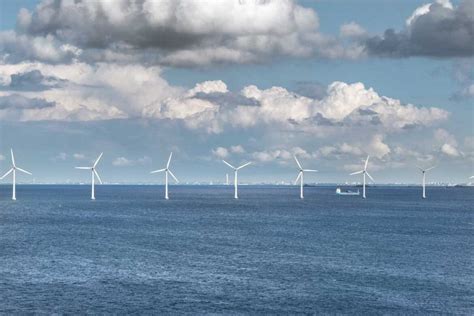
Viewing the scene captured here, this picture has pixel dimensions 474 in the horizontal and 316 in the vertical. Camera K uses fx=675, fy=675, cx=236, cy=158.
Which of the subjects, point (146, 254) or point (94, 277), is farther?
point (146, 254)

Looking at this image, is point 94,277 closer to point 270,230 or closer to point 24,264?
point 24,264

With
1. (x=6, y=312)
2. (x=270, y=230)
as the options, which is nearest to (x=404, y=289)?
(x=6, y=312)

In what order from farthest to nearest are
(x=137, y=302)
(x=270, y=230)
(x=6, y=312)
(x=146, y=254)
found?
1. (x=270, y=230)
2. (x=146, y=254)
3. (x=137, y=302)
4. (x=6, y=312)

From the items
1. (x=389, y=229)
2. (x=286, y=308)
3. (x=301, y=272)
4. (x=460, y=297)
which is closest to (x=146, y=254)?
(x=301, y=272)

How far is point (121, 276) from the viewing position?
10606 cm

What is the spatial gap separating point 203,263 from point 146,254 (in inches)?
697

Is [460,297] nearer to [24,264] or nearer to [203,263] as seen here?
[203,263]

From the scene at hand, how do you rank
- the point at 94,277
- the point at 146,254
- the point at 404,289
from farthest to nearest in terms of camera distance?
the point at 146,254 → the point at 94,277 → the point at 404,289

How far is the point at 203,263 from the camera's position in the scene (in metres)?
120

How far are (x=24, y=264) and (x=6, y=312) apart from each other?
125 ft

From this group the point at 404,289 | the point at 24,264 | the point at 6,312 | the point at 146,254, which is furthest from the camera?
the point at 146,254

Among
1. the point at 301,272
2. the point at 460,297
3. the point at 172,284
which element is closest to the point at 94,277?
the point at 172,284

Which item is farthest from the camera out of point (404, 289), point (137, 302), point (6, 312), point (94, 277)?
point (94, 277)

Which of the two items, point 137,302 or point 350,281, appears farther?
point 350,281
